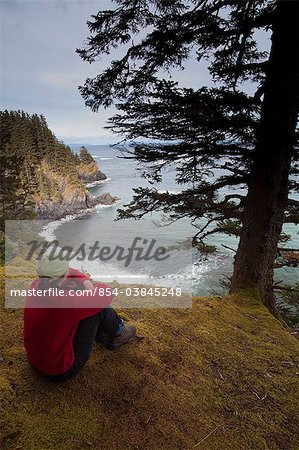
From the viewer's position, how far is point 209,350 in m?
3.10

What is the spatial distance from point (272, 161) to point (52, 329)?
399 cm

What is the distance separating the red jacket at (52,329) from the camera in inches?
84.0

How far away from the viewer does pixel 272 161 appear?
4.31 m

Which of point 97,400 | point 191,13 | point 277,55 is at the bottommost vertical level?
point 97,400

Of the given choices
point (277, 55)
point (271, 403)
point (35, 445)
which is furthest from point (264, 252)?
point (35, 445)

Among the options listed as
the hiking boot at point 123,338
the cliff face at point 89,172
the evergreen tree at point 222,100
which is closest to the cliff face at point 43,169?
the cliff face at point 89,172

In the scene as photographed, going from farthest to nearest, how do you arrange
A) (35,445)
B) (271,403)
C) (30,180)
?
1. (30,180)
2. (271,403)
3. (35,445)

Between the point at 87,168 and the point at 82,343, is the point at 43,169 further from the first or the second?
the point at 82,343

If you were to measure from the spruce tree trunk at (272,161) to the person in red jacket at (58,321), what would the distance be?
10.9 ft

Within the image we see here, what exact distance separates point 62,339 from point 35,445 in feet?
2.22

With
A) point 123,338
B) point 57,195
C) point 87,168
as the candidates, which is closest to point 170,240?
point 57,195

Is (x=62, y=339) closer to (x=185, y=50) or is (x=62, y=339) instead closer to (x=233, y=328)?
(x=233, y=328)

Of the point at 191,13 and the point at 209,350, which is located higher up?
the point at 191,13

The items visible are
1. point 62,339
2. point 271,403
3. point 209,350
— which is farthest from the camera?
point 209,350
